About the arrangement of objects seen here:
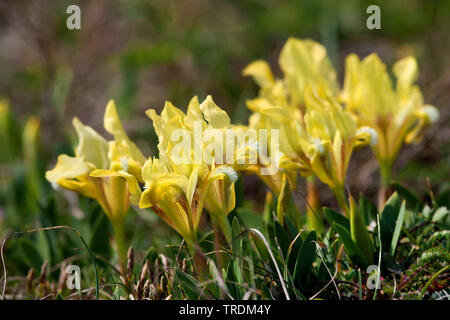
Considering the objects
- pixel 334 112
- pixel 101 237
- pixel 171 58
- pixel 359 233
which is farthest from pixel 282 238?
pixel 171 58

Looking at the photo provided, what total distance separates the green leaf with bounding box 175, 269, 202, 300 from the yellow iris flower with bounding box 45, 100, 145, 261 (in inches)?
9.1

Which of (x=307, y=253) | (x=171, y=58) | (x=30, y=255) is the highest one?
(x=171, y=58)

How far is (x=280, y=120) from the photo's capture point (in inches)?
48.4

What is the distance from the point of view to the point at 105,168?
127cm

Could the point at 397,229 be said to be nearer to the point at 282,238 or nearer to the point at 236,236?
the point at 282,238

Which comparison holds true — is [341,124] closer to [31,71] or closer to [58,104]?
[58,104]

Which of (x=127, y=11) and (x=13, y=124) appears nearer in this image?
(x=13, y=124)

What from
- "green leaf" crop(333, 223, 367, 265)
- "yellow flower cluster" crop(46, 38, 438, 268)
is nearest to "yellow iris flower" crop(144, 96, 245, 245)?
"yellow flower cluster" crop(46, 38, 438, 268)

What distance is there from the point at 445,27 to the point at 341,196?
7.82 feet

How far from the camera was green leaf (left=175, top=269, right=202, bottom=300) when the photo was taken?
1045 millimetres

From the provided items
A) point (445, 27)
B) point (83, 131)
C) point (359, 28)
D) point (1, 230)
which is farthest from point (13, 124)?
point (445, 27)

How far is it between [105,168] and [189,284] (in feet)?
1.22

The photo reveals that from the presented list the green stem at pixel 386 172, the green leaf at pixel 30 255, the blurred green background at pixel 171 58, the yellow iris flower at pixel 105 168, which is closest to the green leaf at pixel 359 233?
the green stem at pixel 386 172
